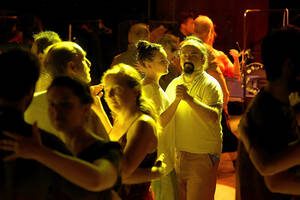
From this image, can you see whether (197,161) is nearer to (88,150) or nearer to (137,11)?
(88,150)

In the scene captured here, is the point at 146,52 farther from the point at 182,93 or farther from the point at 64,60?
the point at 64,60

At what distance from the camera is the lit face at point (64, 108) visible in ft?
4.84

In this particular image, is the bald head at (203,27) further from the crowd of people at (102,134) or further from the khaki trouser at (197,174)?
the crowd of people at (102,134)

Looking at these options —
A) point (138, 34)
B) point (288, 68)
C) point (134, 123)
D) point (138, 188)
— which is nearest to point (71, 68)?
point (134, 123)

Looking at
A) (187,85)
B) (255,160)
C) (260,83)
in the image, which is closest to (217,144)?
(187,85)

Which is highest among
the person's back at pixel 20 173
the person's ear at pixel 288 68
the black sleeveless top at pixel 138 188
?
the person's ear at pixel 288 68

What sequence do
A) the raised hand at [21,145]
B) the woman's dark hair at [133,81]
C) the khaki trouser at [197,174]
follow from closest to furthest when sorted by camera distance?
the raised hand at [21,145] < the woman's dark hair at [133,81] < the khaki trouser at [197,174]

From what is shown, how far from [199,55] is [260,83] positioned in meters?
2.92

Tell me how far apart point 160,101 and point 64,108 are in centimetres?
167

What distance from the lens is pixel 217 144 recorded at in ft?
10.5

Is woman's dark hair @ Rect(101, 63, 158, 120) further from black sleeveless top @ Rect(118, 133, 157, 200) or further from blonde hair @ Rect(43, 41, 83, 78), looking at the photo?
blonde hair @ Rect(43, 41, 83, 78)

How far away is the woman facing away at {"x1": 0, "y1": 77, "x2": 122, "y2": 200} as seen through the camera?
4.16 feet

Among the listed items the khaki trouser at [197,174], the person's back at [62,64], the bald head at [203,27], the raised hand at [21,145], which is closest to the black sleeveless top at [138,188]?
the person's back at [62,64]

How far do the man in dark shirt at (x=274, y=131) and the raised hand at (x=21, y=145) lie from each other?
73cm
